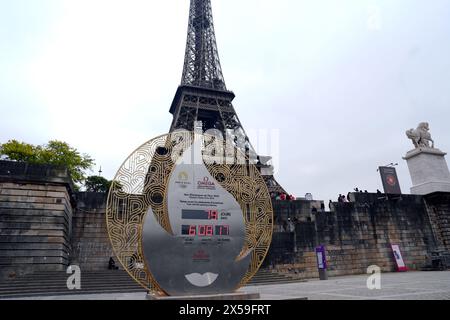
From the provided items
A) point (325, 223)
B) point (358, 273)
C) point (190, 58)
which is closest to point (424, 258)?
point (358, 273)

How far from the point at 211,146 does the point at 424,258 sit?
23.5 m

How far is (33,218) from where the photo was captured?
52.7 feet

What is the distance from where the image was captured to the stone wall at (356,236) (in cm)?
2070

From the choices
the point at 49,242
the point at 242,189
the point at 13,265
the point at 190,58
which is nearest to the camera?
the point at 242,189

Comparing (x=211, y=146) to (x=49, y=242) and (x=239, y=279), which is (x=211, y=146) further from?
(x=49, y=242)

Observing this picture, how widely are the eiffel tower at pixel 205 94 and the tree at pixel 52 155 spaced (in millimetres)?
11780

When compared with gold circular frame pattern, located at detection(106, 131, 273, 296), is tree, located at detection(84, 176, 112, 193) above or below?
above

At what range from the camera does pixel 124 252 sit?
24.7 feet

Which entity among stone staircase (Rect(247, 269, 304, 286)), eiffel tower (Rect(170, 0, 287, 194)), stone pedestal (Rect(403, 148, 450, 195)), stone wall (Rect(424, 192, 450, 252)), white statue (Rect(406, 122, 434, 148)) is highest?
eiffel tower (Rect(170, 0, 287, 194))

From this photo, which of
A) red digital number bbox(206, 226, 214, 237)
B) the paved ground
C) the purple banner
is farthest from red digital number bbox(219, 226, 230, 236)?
the purple banner

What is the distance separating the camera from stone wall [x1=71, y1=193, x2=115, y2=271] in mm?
19188

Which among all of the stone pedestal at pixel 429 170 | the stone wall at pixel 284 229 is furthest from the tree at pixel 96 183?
the stone pedestal at pixel 429 170

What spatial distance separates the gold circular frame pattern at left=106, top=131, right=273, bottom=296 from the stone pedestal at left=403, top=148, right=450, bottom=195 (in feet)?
74.7

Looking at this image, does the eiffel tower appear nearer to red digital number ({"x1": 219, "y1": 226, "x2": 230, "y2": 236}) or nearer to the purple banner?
the purple banner
